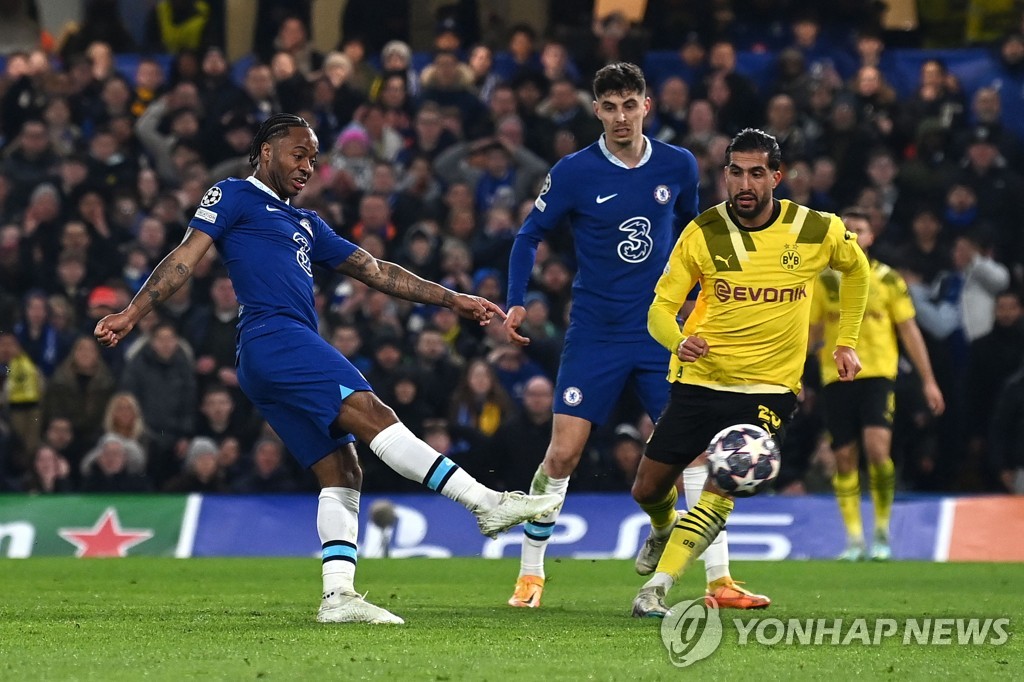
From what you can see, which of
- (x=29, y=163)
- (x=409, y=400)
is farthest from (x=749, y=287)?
(x=29, y=163)

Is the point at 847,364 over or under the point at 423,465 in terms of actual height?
over

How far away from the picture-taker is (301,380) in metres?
8.05

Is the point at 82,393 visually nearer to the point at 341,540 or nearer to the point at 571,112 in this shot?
Result: the point at 571,112

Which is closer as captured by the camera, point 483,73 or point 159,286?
point 159,286

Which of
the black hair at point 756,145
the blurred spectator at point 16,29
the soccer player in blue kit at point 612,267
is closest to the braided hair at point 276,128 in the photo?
the soccer player in blue kit at point 612,267

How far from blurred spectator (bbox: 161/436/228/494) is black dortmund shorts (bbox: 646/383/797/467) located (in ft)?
25.0

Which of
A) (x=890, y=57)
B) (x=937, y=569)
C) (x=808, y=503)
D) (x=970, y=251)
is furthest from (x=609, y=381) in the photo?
(x=890, y=57)

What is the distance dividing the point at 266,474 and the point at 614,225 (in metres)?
6.93

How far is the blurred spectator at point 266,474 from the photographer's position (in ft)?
51.0

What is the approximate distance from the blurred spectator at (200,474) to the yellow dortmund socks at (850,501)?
17.4 ft

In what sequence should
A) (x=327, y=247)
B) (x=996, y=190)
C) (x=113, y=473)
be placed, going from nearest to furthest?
(x=327, y=247) < (x=113, y=473) < (x=996, y=190)

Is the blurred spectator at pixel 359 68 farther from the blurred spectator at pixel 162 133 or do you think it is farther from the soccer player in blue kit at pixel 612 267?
the soccer player in blue kit at pixel 612 267

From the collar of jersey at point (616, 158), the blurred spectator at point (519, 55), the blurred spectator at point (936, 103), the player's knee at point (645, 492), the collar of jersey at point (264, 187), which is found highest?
the blurred spectator at point (519, 55)

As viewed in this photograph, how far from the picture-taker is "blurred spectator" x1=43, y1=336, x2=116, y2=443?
16016mm
